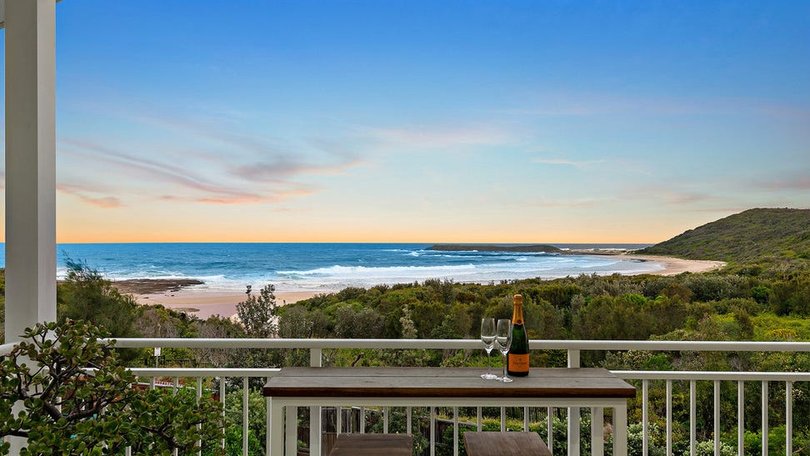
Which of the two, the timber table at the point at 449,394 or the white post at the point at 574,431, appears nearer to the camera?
the timber table at the point at 449,394

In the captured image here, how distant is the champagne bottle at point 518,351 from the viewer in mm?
2289

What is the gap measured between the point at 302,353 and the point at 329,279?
2.73 meters

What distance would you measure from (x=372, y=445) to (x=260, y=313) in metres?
6.61

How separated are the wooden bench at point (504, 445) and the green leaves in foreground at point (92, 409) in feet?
2.97

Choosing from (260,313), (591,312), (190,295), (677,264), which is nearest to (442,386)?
(591,312)

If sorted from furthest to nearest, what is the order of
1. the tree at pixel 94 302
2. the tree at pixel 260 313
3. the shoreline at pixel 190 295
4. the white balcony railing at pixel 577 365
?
1. the shoreline at pixel 190 295
2. the tree at pixel 260 313
3. the tree at pixel 94 302
4. the white balcony railing at pixel 577 365

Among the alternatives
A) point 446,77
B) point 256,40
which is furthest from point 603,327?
point 256,40

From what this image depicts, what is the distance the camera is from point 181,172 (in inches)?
364

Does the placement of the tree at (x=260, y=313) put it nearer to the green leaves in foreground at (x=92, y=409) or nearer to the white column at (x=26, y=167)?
the white column at (x=26, y=167)

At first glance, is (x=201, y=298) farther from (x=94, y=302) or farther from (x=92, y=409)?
(x=92, y=409)

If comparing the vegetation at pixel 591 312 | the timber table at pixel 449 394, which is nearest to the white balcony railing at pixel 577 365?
the timber table at pixel 449 394

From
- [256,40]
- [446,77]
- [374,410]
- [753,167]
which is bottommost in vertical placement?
[374,410]

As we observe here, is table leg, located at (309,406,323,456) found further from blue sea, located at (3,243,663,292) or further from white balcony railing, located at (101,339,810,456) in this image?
blue sea, located at (3,243,663,292)

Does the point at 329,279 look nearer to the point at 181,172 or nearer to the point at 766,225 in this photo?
the point at 181,172
